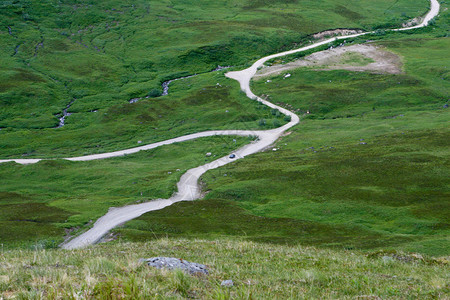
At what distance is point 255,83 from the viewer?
151750 millimetres

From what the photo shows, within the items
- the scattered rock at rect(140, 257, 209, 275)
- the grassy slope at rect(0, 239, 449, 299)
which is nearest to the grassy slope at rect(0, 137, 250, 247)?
the grassy slope at rect(0, 239, 449, 299)

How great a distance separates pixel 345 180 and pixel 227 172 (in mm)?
25846

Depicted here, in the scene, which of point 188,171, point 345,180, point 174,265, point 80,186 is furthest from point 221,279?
point 80,186

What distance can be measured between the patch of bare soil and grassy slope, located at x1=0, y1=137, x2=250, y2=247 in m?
60.9

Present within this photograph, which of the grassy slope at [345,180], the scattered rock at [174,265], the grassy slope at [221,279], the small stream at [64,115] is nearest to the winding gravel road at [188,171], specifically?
the grassy slope at [345,180]

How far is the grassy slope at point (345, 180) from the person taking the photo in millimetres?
51938

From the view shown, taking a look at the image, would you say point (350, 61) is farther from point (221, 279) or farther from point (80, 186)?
point (221, 279)

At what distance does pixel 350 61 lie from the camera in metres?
161

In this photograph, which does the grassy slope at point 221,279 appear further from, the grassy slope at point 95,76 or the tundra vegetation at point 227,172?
the grassy slope at point 95,76

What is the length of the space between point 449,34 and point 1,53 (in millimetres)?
199780

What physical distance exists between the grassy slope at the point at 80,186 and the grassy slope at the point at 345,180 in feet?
34.2

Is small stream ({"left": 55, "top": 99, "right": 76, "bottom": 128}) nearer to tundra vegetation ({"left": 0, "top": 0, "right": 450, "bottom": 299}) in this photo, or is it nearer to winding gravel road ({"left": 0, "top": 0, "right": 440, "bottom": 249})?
tundra vegetation ({"left": 0, "top": 0, "right": 450, "bottom": 299})

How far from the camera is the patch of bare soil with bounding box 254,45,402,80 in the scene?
15400 centimetres

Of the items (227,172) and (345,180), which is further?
(227,172)
